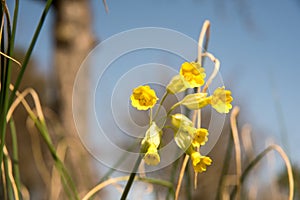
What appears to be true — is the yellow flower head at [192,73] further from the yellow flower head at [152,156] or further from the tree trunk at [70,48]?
the tree trunk at [70,48]

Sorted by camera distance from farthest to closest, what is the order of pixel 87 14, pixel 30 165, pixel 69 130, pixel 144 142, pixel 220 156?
pixel 30 165
pixel 220 156
pixel 87 14
pixel 69 130
pixel 144 142

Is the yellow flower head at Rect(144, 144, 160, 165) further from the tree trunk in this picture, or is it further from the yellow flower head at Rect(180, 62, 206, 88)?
the tree trunk

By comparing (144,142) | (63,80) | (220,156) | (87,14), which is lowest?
(220,156)

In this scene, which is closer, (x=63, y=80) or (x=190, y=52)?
(x=190, y=52)

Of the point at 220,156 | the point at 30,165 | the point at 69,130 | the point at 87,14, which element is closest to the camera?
the point at 69,130

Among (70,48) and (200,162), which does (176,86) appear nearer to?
(200,162)

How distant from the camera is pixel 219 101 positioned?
293 millimetres

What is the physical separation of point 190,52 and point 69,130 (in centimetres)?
214

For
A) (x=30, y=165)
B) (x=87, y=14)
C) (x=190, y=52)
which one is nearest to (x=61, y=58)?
(x=87, y=14)

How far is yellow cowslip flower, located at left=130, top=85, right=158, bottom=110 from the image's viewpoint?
11.0 inches

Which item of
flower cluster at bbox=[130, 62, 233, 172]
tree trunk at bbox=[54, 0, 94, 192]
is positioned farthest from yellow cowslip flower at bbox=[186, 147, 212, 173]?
tree trunk at bbox=[54, 0, 94, 192]

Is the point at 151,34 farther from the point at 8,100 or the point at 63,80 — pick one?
the point at 63,80

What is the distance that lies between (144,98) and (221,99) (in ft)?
0.17

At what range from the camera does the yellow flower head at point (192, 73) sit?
11.3 inches
